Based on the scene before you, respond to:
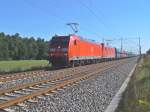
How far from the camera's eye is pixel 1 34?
405 feet

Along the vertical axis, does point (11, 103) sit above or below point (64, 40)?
below

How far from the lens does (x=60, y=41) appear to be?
33.1 metres

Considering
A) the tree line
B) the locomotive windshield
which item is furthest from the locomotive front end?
the tree line

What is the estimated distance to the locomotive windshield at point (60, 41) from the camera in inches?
1283

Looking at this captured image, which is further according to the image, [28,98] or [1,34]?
[1,34]

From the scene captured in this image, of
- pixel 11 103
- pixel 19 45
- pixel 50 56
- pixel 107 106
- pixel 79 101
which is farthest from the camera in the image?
pixel 19 45

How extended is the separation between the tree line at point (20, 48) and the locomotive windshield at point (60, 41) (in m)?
76.3

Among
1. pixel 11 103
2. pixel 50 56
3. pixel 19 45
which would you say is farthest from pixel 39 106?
pixel 19 45

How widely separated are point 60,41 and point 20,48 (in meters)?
88.3

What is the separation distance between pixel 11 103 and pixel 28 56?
11213 centimetres

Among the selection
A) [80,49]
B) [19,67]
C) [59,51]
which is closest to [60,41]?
[59,51]

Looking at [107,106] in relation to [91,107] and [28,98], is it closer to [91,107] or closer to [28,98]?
[91,107]

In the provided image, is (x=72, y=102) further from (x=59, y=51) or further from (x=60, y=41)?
(x=60, y=41)

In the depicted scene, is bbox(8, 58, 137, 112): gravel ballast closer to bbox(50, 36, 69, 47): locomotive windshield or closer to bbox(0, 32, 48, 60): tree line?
bbox(50, 36, 69, 47): locomotive windshield
